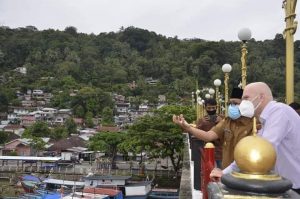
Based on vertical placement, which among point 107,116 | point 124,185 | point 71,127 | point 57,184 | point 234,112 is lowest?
point 57,184

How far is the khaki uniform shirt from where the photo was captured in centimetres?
315

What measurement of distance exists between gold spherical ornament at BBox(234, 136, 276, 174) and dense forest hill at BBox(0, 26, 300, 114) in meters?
51.3

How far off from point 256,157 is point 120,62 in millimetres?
96261

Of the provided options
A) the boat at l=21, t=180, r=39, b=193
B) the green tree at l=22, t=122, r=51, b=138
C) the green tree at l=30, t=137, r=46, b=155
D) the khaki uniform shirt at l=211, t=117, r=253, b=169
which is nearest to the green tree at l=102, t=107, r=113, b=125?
the green tree at l=22, t=122, r=51, b=138

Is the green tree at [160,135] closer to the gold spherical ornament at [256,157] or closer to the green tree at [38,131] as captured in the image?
the green tree at [38,131]

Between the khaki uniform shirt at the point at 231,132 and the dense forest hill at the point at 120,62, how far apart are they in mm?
49407

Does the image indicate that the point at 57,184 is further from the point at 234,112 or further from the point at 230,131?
the point at 234,112

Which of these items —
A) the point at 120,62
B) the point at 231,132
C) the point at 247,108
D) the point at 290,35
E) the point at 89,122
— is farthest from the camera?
the point at 120,62

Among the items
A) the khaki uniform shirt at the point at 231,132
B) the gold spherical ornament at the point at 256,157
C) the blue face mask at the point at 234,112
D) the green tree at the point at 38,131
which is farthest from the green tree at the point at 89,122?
the gold spherical ornament at the point at 256,157

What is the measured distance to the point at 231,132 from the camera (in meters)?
3.26

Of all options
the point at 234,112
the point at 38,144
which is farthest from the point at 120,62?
the point at 234,112

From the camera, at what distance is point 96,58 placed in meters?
101

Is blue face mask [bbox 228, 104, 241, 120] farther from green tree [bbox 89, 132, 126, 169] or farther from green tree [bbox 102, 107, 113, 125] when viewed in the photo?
green tree [bbox 102, 107, 113, 125]

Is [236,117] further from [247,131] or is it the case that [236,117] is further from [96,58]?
[96,58]
